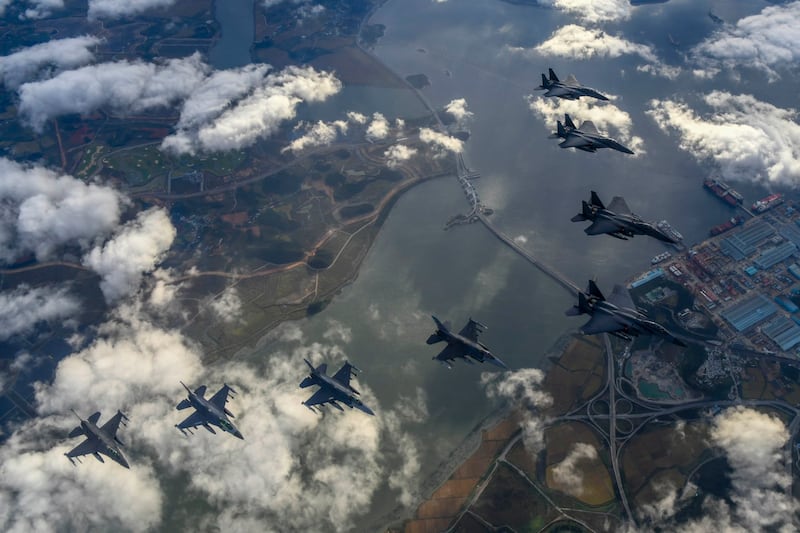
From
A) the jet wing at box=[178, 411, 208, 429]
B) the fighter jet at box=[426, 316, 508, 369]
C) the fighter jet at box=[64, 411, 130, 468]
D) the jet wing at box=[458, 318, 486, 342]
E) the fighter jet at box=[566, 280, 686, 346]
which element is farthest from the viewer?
the jet wing at box=[178, 411, 208, 429]

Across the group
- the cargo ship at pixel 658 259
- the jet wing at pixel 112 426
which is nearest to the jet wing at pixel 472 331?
the cargo ship at pixel 658 259

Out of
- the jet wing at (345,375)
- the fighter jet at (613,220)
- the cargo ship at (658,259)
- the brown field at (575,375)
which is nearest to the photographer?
the fighter jet at (613,220)

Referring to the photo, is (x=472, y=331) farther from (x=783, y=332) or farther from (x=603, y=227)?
(x=783, y=332)

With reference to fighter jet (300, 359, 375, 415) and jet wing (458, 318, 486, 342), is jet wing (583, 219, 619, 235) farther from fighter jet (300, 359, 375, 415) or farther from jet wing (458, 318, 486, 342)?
fighter jet (300, 359, 375, 415)

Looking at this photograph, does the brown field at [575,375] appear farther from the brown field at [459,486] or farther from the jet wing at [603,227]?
the jet wing at [603,227]

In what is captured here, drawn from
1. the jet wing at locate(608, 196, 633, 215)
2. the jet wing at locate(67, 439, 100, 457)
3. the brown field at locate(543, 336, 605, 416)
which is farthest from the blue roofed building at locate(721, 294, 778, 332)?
the jet wing at locate(67, 439, 100, 457)

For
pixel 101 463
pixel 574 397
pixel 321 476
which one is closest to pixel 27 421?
pixel 101 463
